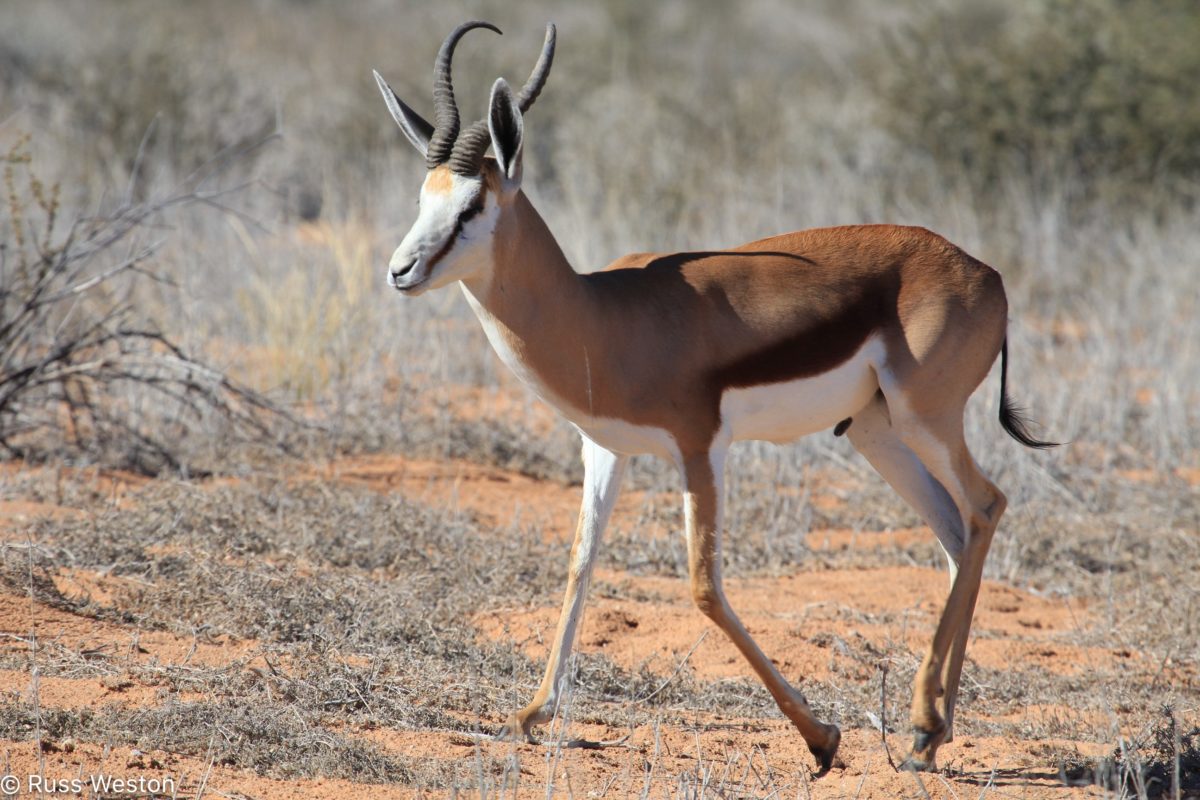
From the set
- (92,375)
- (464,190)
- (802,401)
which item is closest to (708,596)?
(802,401)

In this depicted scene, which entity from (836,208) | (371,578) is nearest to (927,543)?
(371,578)

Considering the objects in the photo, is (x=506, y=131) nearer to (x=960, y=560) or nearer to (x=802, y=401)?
(x=802, y=401)

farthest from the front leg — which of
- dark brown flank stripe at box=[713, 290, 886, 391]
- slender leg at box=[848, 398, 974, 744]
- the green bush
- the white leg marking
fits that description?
the green bush

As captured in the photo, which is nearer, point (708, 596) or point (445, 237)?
point (445, 237)

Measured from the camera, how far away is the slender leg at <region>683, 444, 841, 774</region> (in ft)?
14.8

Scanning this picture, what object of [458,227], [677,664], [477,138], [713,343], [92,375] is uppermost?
[477,138]

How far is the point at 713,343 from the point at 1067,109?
1074cm

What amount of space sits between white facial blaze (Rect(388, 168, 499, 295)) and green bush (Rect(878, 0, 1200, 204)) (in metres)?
10.7

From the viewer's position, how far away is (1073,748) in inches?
187

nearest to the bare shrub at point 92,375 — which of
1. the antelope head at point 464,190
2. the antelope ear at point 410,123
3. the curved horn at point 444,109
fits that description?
the antelope ear at point 410,123

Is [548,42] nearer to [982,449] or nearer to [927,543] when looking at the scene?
[927,543]

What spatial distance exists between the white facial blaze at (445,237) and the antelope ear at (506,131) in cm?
11

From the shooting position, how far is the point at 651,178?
47.1 ft

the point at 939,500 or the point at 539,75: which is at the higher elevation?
the point at 539,75
